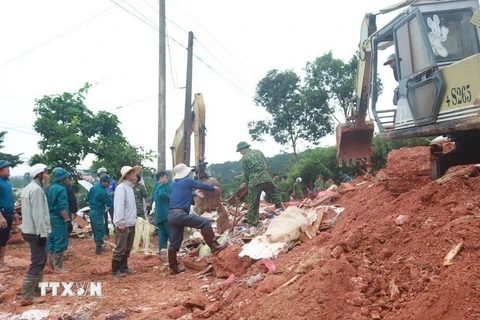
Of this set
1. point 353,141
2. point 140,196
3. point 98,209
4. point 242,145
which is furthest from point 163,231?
point 353,141

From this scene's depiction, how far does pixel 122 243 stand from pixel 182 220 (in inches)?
41.0

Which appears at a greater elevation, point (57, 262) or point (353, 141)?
point (353, 141)

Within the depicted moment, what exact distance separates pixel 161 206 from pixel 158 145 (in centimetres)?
580

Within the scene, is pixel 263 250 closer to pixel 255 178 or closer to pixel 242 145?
pixel 255 178

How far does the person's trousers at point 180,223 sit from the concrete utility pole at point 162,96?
22.1 ft

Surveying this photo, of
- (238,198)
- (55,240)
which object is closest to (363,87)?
(238,198)

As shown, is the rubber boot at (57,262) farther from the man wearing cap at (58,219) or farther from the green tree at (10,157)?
the green tree at (10,157)

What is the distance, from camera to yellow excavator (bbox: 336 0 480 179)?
4805 millimetres

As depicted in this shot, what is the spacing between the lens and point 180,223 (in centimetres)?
718

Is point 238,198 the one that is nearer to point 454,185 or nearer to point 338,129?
point 338,129

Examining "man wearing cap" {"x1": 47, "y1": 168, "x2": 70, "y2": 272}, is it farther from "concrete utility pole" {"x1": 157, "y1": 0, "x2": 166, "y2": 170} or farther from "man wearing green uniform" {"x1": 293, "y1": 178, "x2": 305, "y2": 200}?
"man wearing green uniform" {"x1": 293, "y1": 178, "x2": 305, "y2": 200}

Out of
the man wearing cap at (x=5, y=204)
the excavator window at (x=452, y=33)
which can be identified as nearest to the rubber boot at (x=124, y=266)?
the man wearing cap at (x=5, y=204)

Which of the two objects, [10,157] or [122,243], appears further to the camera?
[10,157]

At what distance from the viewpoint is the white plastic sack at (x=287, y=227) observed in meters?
6.57
